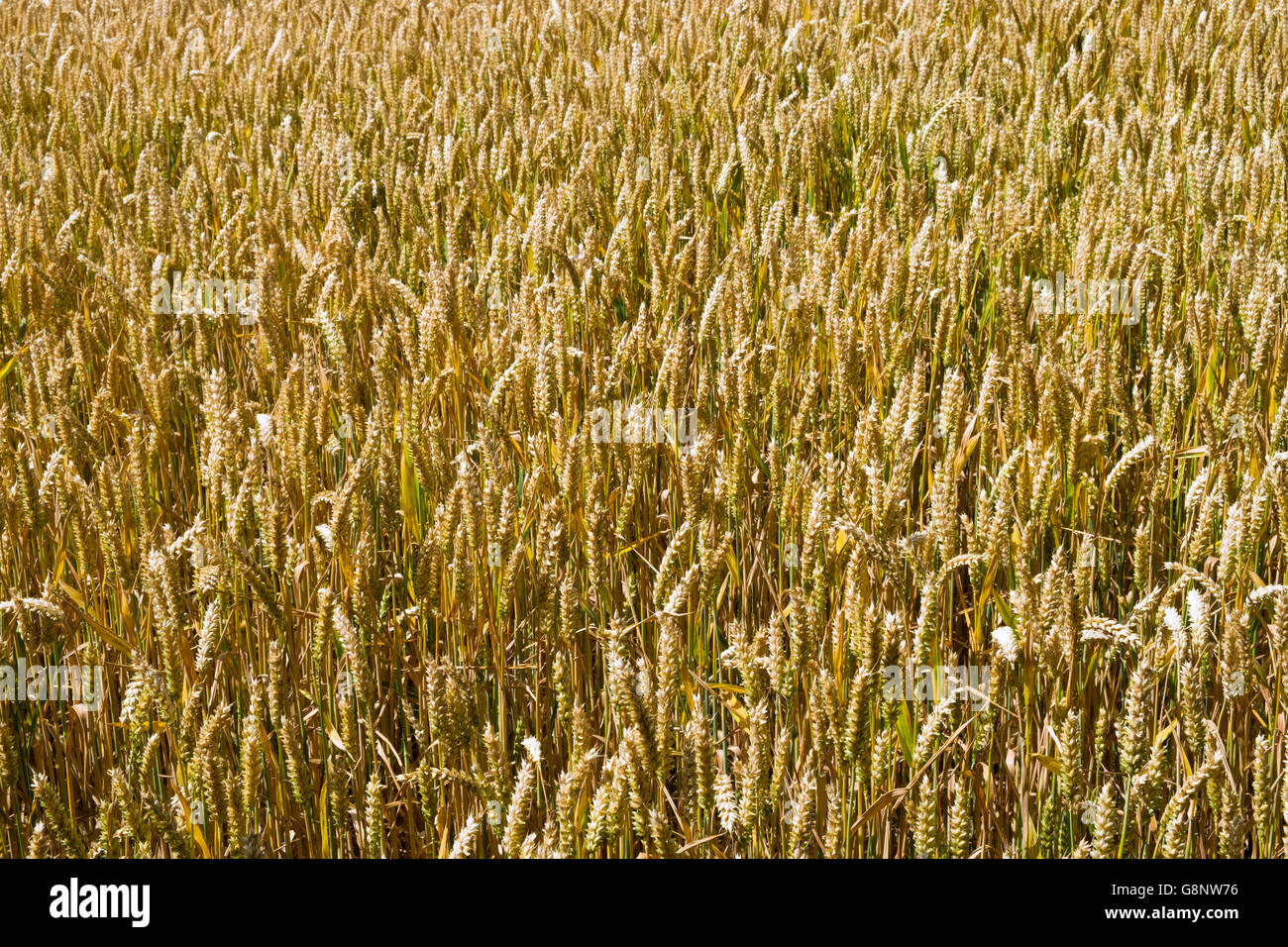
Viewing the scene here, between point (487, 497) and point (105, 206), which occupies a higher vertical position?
point (105, 206)

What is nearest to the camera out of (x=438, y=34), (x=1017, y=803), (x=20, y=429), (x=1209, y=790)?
(x=1209, y=790)

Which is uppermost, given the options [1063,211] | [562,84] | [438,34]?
[438,34]

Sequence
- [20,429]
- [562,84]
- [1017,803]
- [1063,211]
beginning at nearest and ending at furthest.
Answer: [1017,803]
[20,429]
[1063,211]
[562,84]

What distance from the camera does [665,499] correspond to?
5.16 ft

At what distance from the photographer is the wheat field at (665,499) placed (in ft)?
3.36

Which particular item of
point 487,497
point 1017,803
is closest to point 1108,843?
point 1017,803

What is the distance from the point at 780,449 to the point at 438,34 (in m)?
2.83

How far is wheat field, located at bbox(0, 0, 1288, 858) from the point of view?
1.03m

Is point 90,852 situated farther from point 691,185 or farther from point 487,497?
point 691,185

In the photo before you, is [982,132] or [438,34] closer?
[982,132]

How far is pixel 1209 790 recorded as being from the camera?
93 centimetres

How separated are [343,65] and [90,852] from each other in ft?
8.88

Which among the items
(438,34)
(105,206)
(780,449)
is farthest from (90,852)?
(438,34)

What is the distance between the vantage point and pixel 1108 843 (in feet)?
Result: 3.14
